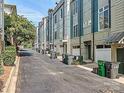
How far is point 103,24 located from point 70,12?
20.6m

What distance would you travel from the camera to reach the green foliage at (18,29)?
163 ft

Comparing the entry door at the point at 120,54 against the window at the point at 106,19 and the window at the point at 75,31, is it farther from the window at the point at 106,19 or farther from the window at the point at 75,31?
the window at the point at 75,31

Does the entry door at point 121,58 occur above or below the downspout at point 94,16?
below

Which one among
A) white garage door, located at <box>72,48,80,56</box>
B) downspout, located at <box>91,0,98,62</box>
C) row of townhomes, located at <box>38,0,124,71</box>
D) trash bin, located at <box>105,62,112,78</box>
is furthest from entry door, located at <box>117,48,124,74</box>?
white garage door, located at <box>72,48,80,56</box>

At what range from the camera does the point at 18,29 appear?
50.6 m

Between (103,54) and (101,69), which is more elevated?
(103,54)

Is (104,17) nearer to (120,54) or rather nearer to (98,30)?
(98,30)

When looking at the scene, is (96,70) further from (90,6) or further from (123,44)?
(90,6)

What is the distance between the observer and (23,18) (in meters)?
54.7

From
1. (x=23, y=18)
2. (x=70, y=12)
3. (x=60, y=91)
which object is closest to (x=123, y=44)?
(x=60, y=91)

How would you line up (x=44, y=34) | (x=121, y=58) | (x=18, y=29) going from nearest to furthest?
1. (x=121, y=58)
2. (x=18, y=29)
3. (x=44, y=34)

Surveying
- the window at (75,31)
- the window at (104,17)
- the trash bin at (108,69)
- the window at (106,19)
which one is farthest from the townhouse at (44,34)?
the trash bin at (108,69)

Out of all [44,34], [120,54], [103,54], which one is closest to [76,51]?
[103,54]

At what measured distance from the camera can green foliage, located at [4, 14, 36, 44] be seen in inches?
1951
